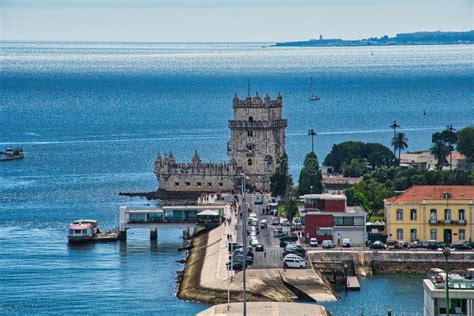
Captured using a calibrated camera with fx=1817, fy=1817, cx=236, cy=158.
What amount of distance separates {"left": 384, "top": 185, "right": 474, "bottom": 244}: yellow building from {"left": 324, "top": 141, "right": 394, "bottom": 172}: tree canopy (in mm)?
33549

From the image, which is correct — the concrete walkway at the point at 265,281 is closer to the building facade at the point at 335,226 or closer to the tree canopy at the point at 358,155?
the building facade at the point at 335,226

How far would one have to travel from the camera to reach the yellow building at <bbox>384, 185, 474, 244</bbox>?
83.1 meters

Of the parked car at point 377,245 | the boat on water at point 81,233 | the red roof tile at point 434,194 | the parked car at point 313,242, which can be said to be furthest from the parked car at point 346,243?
the boat on water at point 81,233

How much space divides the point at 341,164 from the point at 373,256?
3821cm

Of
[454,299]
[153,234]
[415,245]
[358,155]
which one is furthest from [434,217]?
[358,155]

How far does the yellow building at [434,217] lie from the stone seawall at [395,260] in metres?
3.43

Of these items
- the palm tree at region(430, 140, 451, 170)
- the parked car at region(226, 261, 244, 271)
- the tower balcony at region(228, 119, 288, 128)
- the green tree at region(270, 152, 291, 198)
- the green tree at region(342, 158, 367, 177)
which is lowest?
the parked car at region(226, 261, 244, 271)

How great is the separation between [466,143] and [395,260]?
119ft

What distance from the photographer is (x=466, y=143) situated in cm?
11438

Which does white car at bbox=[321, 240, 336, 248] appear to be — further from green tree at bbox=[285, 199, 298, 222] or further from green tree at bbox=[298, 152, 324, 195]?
green tree at bbox=[298, 152, 324, 195]

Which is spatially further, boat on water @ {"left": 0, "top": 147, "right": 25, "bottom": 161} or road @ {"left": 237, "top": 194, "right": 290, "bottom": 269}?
boat on water @ {"left": 0, "top": 147, "right": 25, "bottom": 161}

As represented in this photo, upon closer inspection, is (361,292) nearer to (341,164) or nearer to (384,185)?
(384,185)

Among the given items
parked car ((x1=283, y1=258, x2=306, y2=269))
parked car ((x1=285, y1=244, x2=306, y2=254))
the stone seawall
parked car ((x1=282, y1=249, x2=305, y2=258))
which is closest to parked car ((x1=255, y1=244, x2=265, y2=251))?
parked car ((x1=285, y1=244, x2=306, y2=254))

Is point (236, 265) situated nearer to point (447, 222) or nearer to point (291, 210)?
point (447, 222)
